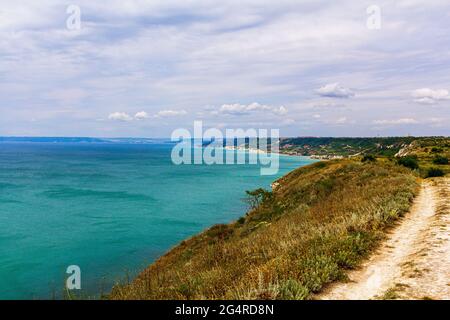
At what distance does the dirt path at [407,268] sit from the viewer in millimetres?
7312

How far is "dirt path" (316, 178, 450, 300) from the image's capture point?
24.0 ft

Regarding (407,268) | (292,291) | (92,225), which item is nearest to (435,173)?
(407,268)

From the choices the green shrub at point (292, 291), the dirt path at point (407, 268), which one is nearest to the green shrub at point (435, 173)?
the dirt path at point (407, 268)

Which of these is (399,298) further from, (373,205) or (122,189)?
(122,189)

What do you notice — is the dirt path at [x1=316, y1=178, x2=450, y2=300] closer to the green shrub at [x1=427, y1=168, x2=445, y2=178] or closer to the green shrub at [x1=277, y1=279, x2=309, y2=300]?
the green shrub at [x1=277, y1=279, x2=309, y2=300]

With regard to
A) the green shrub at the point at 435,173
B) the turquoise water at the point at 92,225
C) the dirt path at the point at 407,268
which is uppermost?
the green shrub at the point at 435,173

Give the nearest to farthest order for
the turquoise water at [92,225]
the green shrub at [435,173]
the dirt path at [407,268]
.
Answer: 1. the dirt path at [407,268]
2. the green shrub at [435,173]
3. the turquoise water at [92,225]

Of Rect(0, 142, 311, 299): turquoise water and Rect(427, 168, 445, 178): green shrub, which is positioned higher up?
Rect(427, 168, 445, 178): green shrub

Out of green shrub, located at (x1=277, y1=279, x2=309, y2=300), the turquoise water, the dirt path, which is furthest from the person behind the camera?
the turquoise water

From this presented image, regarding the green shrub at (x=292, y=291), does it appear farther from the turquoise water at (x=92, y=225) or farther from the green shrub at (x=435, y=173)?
the green shrub at (x=435, y=173)

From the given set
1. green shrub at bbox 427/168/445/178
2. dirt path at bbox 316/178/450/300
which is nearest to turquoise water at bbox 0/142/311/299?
dirt path at bbox 316/178/450/300

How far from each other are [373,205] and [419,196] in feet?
23.9

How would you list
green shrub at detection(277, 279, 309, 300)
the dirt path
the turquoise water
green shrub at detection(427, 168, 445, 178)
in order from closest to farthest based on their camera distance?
green shrub at detection(277, 279, 309, 300), the dirt path, green shrub at detection(427, 168, 445, 178), the turquoise water
